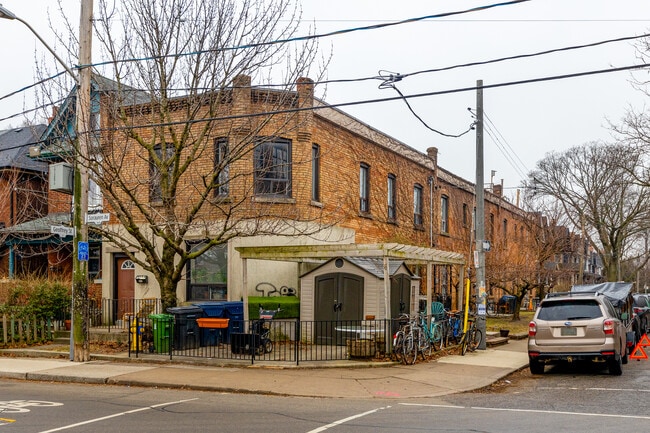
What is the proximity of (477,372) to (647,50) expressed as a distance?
10.7m

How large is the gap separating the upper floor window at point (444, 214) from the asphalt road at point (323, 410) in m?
19.5

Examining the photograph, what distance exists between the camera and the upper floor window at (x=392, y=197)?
87.6 feet

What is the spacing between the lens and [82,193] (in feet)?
50.9

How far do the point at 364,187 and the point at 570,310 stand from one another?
39.2 feet

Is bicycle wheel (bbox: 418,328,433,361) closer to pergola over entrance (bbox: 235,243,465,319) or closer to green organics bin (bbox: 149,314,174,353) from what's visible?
pergola over entrance (bbox: 235,243,465,319)

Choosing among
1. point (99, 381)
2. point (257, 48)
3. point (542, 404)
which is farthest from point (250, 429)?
point (257, 48)

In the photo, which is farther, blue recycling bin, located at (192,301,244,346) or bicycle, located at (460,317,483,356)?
bicycle, located at (460,317,483,356)

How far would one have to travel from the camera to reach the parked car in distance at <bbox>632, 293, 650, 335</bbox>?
22.4 metres

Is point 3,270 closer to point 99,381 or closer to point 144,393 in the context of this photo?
point 99,381

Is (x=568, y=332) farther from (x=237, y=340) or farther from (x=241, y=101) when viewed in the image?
(x=241, y=101)

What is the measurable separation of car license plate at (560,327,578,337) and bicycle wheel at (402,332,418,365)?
3226 mm

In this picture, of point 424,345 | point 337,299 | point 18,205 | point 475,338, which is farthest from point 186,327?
point 18,205

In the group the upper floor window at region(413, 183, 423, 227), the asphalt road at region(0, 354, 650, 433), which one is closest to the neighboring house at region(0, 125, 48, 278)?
the asphalt road at region(0, 354, 650, 433)

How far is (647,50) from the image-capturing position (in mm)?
18828
